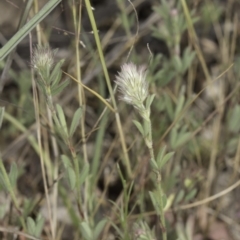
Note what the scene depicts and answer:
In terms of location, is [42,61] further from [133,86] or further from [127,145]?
[127,145]

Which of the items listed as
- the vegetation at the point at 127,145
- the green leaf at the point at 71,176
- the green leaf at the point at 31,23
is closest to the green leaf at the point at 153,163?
the vegetation at the point at 127,145

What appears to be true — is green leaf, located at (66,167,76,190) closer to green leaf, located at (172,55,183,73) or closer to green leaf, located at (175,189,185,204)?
green leaf, located at (175,189,185,204)

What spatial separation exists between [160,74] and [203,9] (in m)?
0.52

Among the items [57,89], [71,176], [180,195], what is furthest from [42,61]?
[180,195]

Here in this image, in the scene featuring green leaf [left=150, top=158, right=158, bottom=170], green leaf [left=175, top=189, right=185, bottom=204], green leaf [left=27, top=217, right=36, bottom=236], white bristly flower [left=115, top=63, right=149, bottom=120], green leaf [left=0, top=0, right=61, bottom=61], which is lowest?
green leaf [left=175, top=189, right=185, bottom=204]

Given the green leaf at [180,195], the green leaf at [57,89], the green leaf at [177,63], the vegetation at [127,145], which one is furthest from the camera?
the green leaf at [177,63]

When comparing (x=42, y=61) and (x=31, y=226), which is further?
(x=31, y=226)

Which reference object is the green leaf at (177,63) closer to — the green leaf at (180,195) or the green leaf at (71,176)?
the green leaf at (180,195)

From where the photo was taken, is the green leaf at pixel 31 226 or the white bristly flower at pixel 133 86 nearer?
the white bristly flower at pixel 133 86

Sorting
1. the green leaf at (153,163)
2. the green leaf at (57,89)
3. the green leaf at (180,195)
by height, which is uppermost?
the green leaf at (57,89)

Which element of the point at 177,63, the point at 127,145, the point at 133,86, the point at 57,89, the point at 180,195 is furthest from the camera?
the point at 127,145

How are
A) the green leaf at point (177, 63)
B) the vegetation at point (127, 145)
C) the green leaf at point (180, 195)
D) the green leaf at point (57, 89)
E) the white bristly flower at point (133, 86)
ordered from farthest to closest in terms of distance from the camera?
the green leaf at point (177, 63)
the green leaf at point (180, 195)
the vegetation at point (127, 145)
the green leaf at point (57, 89)
the white bristly flower at point (133, 86)

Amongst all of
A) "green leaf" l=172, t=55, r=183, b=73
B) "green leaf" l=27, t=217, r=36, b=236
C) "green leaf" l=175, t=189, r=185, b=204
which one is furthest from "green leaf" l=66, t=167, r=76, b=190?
"green leaf" l=172, t=55, r=183, b=73

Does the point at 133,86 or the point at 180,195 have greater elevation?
the point at 133,86
